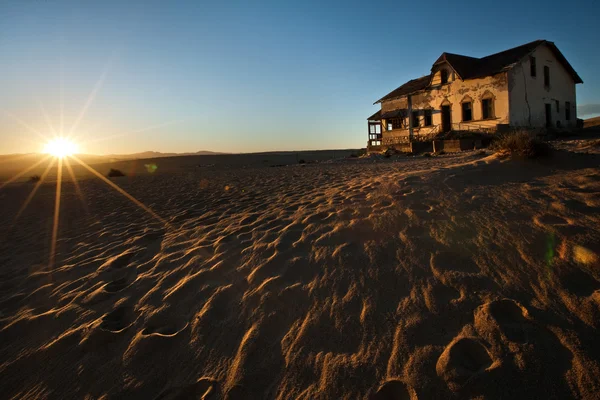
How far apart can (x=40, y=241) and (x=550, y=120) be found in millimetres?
27493

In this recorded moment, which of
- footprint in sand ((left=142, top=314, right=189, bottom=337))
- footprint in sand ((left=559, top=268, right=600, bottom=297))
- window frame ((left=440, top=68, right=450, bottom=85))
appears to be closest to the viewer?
footprint in sand ((left=559, top=268, right=600, bottom=297))

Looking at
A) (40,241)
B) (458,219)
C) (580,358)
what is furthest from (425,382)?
(40,241)

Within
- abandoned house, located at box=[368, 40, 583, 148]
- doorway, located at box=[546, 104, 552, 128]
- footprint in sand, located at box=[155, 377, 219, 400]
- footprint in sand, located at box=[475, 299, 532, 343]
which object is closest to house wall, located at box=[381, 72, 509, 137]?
abandoned house, located at box=[368, 40, 583, 148]

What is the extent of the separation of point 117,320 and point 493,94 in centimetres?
2272

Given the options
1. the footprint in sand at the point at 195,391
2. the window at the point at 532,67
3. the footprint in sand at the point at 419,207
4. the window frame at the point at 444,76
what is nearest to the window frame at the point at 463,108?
the window frame at the point at 444,76

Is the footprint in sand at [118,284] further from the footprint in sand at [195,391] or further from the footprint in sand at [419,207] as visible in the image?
the footprint in sand at [419,207]

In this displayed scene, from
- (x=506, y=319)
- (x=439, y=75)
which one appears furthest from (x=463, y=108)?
(x=506, y=319)

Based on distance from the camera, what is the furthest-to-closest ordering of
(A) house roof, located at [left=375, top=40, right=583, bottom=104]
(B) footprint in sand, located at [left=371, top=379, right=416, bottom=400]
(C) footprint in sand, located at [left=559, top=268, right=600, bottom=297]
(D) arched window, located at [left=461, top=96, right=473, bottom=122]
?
(D) arched window, located at [left=461, top=96, right=473, bottom=122] < (A) house roof, located at [left=375, top=40, right=583, bottom=104] < (C) footprint in sand, located at [left=559, top=268, right=600, bottom=297] < (B) footprint in sand, located at [left=371, top=379, right=416, bottom=400]

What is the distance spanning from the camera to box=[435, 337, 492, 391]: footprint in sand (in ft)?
4.78

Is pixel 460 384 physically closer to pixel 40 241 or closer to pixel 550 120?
pixel 40 241

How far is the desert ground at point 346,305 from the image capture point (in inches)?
61.0

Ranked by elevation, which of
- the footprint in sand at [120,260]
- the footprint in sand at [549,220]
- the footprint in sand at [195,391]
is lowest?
the footprint in sand at [195,391]

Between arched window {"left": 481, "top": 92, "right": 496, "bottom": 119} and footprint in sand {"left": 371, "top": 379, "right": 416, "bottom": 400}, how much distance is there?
71.8 feet

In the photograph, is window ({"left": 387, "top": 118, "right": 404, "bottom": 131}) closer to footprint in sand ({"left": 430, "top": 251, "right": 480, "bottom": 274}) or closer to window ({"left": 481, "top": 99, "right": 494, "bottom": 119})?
window ({"left": 481, "top": 99, "right": 494, "bottom": 119})
